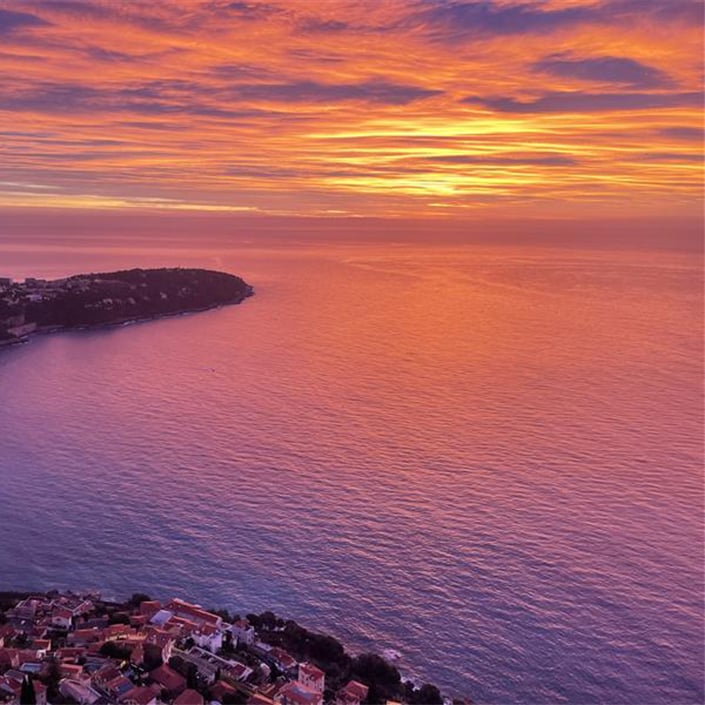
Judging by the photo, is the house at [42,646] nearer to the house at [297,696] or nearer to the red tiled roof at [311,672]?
the house at [297,696]

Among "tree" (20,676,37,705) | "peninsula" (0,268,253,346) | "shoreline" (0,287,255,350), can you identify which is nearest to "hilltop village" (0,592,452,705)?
"tree" (20,676,37,705)

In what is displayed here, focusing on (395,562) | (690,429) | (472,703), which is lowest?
(472,703)

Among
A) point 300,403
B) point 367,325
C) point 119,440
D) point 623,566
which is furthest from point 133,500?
point 367,325

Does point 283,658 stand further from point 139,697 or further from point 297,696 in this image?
point 139,697

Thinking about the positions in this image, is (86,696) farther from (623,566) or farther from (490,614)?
(623,566)

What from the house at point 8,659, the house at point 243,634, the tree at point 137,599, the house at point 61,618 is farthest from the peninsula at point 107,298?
the house at point 243,634

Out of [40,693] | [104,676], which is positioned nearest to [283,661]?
[104,676]

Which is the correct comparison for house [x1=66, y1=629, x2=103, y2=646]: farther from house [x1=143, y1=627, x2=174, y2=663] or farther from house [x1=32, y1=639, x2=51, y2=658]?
house [x1=143, y1=627, x2=174, y2=663]
